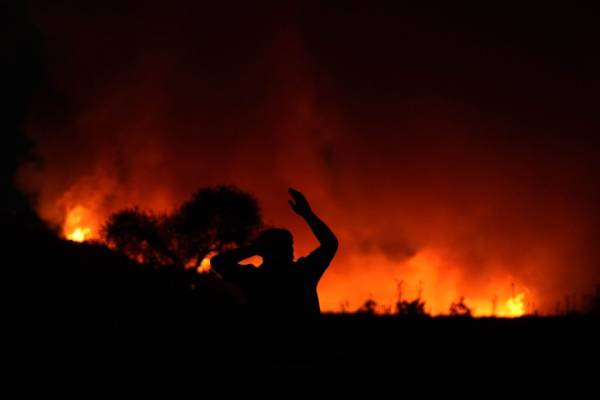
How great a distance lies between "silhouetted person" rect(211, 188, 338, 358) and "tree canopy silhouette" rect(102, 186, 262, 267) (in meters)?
34.1

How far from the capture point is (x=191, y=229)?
39.0 meters

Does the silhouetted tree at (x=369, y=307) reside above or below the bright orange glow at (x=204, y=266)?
below

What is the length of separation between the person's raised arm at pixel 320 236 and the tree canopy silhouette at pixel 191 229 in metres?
34.1

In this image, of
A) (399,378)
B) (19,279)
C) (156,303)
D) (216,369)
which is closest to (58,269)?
(19,279)

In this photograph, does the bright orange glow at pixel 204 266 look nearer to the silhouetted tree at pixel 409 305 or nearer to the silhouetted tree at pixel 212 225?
the silhouetted tree at pixel 212 225

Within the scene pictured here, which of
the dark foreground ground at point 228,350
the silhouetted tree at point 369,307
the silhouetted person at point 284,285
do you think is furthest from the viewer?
the silhouetted tree at point 369,307

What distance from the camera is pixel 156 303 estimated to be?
20172 mm

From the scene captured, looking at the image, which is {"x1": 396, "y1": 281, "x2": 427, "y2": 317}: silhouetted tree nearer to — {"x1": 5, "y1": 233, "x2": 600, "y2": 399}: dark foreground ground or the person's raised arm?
{"x1": 5, "y1": 233, "x2": 600, "y2": 399}: dark foreground ground

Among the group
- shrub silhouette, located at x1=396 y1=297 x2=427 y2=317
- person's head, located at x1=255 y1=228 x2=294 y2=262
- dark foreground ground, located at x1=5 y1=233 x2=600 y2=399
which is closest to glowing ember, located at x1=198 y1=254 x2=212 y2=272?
dark foreground ground, located at x1=5 y1=233 x2=600 y2=399

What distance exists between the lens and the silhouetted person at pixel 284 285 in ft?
16.3

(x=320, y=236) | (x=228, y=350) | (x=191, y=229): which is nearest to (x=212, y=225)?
(x=191, y=229)

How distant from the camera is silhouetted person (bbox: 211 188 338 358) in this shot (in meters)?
4.97

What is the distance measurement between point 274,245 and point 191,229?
115 ft

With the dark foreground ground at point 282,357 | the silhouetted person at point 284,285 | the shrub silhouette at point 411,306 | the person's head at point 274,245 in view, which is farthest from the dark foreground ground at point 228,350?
the shrub silhouette at point 411,306
